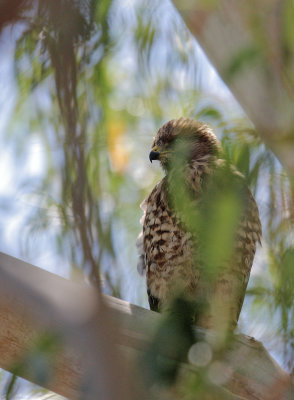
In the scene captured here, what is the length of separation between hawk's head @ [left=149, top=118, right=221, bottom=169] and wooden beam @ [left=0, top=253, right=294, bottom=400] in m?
1.39

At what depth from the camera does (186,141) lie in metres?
3.53

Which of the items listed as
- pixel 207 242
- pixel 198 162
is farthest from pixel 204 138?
pixel 207 242

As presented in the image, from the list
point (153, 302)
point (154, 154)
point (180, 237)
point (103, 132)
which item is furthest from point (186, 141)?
point (103, 132)

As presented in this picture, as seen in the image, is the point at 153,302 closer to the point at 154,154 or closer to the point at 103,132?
the point at 154,154

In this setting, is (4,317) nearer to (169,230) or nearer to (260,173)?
(260,173)

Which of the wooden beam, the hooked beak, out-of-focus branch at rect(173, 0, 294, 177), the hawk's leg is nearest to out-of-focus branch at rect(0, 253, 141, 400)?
the wooden beam

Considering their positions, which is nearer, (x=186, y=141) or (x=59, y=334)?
(x=59, y=334)

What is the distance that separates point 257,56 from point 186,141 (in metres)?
1.97

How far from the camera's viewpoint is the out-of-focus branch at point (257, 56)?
1664 mm

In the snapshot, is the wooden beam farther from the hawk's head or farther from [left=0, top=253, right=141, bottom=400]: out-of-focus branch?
the hawk's head

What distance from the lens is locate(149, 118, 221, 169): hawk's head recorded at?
331 centimetres

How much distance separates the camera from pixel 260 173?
5.34 feet

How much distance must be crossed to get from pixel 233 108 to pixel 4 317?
898 mm

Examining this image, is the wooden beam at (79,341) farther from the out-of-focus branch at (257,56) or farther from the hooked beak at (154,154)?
the hooked beak at (154,154)
